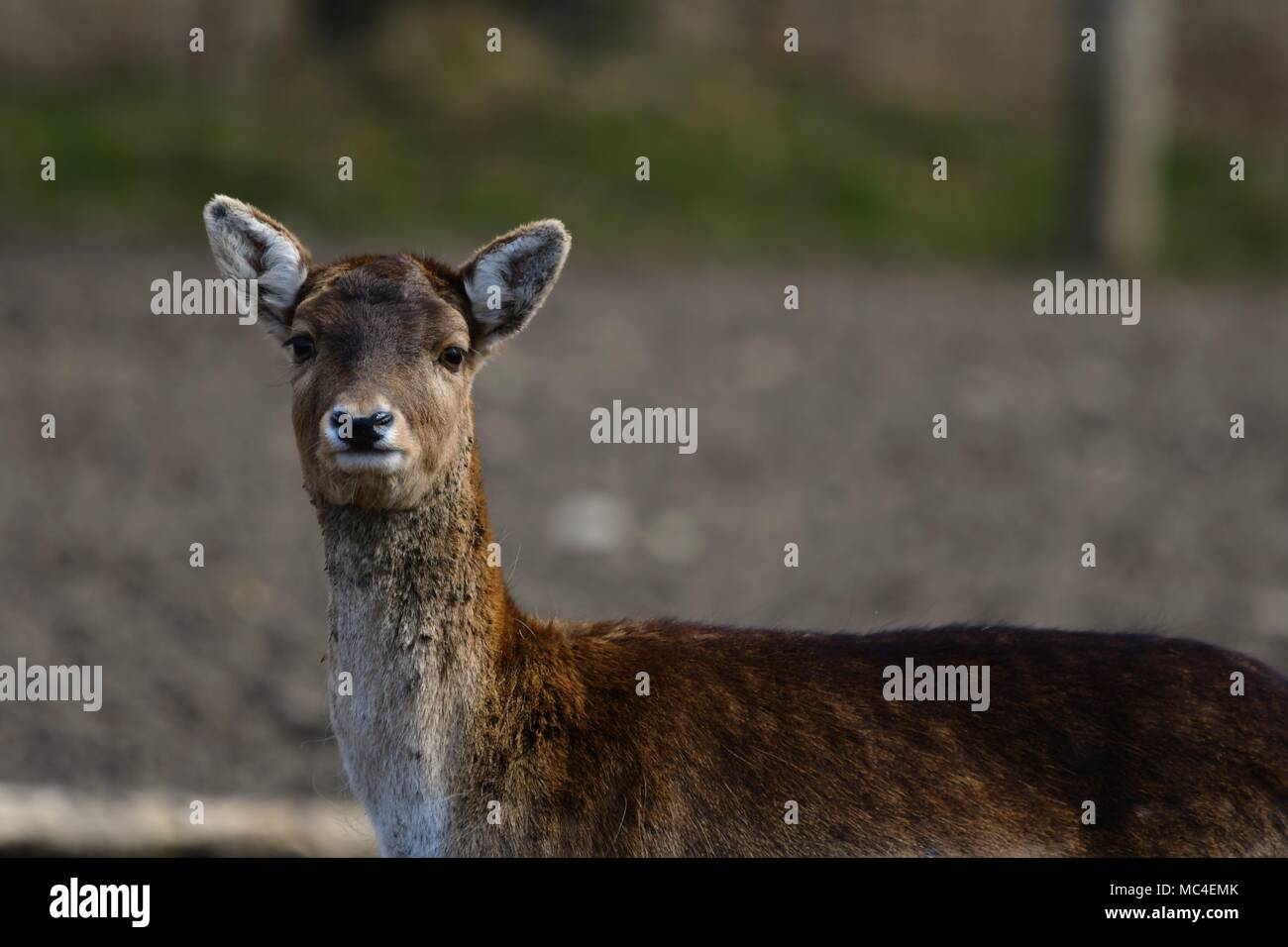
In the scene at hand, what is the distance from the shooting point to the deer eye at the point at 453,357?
6.02m

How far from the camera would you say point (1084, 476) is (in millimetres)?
13344

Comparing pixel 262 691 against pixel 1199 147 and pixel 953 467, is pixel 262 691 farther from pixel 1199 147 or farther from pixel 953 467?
pixel 1199 147

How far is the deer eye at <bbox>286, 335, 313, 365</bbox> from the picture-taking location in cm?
598

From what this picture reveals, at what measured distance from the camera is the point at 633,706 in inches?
238

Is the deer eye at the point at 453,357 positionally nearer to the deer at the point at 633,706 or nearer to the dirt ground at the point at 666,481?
the deer at the point at 633,706

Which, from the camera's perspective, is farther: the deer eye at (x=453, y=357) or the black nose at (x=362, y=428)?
the deer eye at (x=453, y=357)

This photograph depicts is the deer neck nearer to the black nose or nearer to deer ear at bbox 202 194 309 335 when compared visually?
the black nose

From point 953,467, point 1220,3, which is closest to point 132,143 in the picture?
point 953,467

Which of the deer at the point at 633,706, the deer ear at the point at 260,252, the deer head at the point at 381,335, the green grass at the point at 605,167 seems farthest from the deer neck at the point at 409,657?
the green grass at the point at 605,167

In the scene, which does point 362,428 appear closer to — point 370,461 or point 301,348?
point 370,461

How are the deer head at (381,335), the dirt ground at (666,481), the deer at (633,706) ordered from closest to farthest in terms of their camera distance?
the deer head at (381,335) → the deer at (633,706) → the dirt ground at (666,481)

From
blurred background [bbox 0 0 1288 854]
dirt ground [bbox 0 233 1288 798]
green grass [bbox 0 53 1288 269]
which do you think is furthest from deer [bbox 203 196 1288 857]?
green grass [bbox 0 53 1288 269]

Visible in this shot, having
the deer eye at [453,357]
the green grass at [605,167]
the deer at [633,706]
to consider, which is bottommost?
the deer at [633,706]
